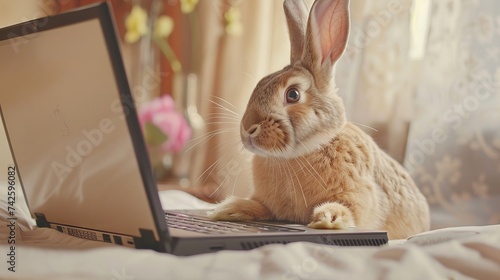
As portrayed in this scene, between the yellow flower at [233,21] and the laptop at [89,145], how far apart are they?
1.47m

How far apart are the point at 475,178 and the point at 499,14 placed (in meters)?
0.43

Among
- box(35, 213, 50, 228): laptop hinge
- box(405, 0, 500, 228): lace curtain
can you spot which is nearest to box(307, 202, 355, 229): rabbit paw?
box(35, 213, 50, 228): laptop hinge

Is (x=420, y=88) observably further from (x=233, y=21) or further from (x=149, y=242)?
(x=149, y=242)

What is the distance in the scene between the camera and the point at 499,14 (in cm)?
148

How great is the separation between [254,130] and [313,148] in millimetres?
110

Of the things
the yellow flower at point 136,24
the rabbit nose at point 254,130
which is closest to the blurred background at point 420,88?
the rabbit nose at point 254,130

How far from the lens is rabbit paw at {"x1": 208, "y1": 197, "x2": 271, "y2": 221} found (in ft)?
3.27

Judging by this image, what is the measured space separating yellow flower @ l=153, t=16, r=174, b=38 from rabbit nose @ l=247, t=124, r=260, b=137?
1.72m

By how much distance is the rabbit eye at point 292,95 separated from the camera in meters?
1.00

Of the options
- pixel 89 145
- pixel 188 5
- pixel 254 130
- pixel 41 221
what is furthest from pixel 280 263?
pixel 188 5

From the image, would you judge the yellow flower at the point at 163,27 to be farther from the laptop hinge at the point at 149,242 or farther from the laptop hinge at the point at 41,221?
the laptop hinge at the point at 149,242

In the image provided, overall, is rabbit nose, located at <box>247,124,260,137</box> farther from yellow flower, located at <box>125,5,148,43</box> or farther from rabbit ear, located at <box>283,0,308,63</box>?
yellow flower, located at <box>125,5,148,43</box>

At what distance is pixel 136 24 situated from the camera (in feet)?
8.46

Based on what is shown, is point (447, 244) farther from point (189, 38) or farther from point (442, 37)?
point (189, 38)
